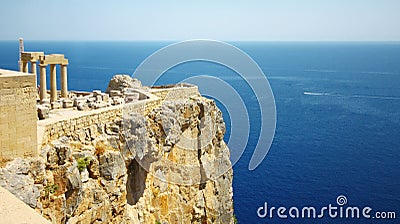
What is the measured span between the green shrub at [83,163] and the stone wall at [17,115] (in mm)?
1971

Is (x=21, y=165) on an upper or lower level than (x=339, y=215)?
upper

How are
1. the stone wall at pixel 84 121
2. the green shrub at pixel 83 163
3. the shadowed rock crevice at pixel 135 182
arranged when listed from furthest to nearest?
the shadowed rock crevice at pixel 135 182 < the green shrub at pixel 83 163 < the stone wall at pixel 84 121

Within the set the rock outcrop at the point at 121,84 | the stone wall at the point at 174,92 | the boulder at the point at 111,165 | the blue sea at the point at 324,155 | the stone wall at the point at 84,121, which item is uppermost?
the rock outcrop at the point at 121,84

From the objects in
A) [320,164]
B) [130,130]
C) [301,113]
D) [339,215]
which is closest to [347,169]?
[320,164]

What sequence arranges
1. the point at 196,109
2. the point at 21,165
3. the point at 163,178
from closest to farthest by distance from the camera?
the point at 21,165
the point at 163,178
the point at 196,109

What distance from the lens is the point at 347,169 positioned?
2200 inches

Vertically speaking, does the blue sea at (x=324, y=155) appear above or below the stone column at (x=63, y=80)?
below

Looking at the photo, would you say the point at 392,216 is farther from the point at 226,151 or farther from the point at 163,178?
the point at 163,178

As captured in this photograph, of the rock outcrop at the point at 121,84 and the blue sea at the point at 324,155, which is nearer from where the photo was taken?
the rock outcrop at the point at 121,84

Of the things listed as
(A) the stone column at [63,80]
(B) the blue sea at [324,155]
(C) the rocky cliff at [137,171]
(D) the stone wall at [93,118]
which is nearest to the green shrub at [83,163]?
(C) the rocky cliff at [137,171]

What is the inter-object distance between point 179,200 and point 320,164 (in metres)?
39.2

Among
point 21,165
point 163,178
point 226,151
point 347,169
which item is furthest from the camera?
point 347,169

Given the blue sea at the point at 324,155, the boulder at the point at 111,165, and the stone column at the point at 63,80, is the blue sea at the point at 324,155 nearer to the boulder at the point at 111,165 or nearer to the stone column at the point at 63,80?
the stone column at the point at 63,80

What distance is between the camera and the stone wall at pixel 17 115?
12445 mm
